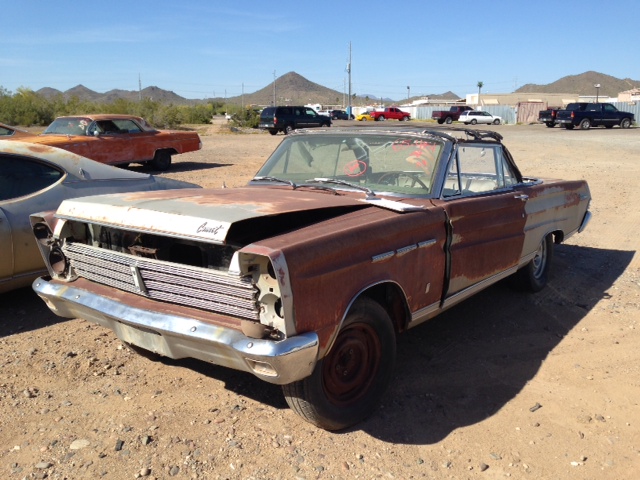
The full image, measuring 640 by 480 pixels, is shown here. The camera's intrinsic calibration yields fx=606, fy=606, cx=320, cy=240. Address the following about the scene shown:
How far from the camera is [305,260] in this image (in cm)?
289

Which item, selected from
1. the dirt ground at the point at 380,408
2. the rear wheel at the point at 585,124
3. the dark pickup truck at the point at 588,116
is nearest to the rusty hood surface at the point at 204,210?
the dirt ground at the point at 380,408

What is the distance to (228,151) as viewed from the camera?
69.8 feet

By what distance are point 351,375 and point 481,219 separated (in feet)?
5.30

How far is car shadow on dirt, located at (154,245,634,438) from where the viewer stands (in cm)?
357

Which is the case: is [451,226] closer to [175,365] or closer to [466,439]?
[466,439]

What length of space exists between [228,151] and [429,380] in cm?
1817

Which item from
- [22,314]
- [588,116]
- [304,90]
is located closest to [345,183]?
[22,314]

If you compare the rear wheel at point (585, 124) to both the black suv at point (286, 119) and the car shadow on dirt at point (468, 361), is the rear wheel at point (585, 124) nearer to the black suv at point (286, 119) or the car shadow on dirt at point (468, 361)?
the black suv at point (286, 119)

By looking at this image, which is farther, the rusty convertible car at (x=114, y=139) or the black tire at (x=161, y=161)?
the black tire at (x=161, y=161)

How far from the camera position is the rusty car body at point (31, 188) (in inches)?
191

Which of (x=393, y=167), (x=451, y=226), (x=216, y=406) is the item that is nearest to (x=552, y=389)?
(x=451, y=226)

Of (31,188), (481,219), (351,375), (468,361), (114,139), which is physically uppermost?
(31,188)

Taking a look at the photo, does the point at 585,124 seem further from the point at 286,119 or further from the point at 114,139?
the point at 114,139

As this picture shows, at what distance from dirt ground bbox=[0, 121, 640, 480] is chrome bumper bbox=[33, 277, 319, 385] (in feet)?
1.71
